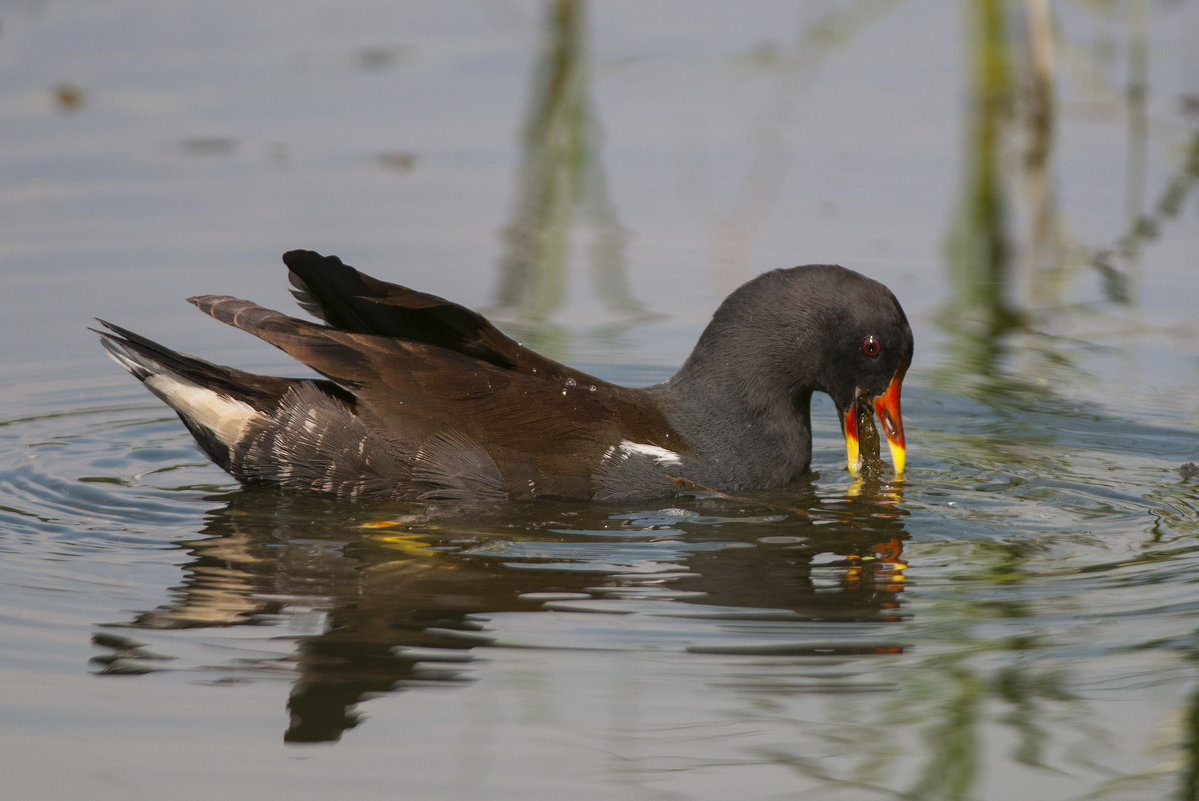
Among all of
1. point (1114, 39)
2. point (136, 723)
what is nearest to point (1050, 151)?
point (1114, 39)

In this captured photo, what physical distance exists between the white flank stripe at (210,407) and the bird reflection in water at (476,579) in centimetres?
26

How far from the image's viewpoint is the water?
4141 mm

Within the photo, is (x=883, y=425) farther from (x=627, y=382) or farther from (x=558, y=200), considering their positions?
(x=558, y=200)

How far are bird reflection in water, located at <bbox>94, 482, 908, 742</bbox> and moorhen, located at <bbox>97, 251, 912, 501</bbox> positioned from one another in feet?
0.40

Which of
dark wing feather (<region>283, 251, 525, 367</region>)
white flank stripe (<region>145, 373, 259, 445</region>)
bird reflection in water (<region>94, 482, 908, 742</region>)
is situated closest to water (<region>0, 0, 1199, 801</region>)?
bird reflection in water (<region>94, 482, 908, 742</region>)

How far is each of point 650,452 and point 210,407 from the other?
1.55 m

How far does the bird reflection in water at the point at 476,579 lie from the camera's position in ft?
14.9

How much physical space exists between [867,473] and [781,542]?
37.3 inches

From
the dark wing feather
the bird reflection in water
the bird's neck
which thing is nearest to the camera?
the bird reflection in water

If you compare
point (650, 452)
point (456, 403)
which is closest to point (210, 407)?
point (456, 403)

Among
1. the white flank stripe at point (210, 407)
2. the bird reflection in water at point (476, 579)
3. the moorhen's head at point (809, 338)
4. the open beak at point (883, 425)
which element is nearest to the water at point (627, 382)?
the bird reflection in water at point (476, 579)

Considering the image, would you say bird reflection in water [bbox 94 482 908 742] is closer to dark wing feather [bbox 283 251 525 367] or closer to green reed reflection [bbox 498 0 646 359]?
dark wing feather [bbox 283 251 525 367]

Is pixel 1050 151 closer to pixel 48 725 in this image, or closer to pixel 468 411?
pixel 468 411

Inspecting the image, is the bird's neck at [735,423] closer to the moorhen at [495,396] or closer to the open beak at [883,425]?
the moorhen at [495,396]
